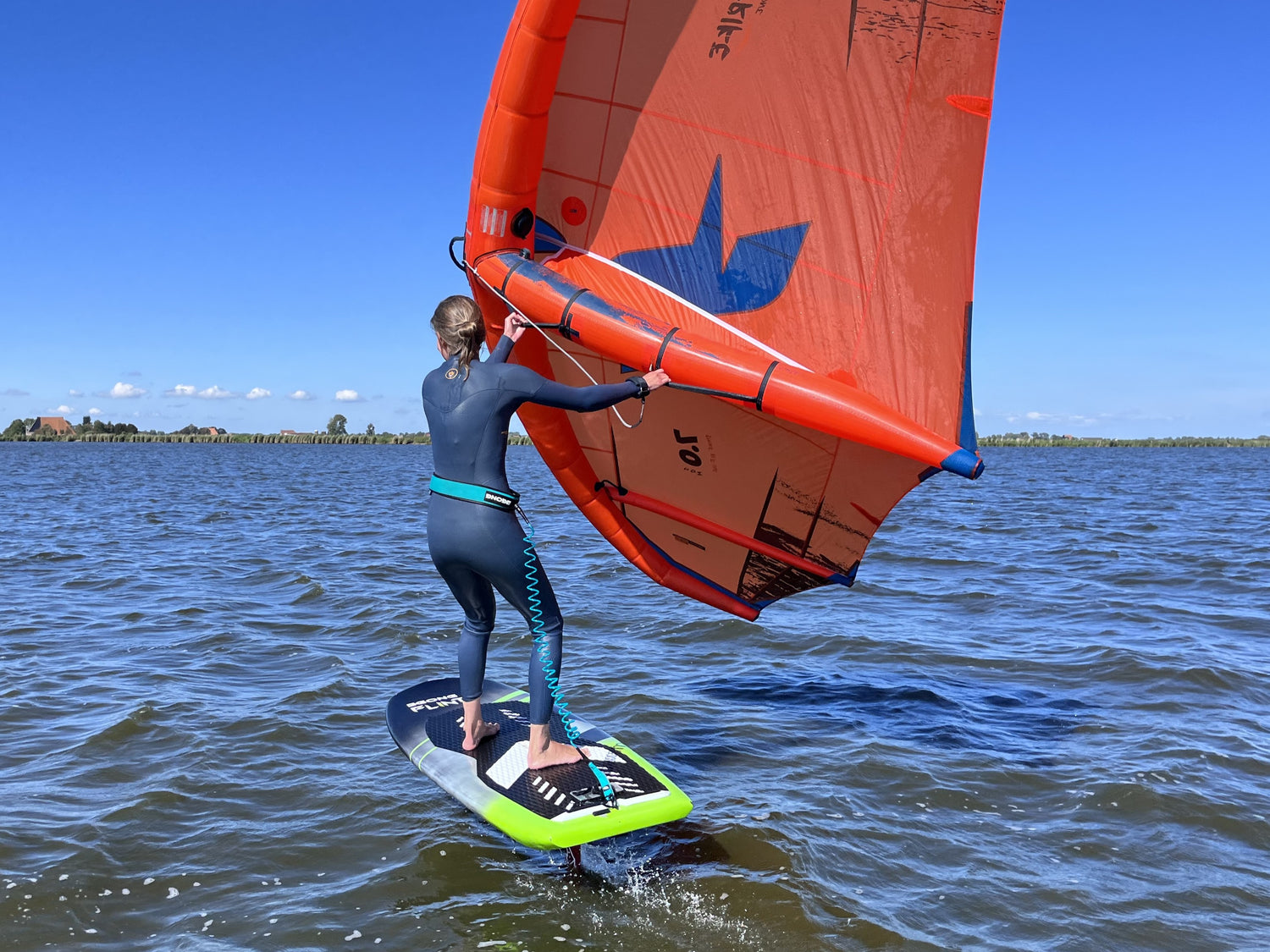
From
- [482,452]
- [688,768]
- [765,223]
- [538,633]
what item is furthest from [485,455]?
[688,768]

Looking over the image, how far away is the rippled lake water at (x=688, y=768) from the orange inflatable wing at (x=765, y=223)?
186 centimetres

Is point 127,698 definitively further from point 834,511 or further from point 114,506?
point 114,506

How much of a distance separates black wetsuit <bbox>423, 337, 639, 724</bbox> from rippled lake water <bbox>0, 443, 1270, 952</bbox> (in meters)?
1.44

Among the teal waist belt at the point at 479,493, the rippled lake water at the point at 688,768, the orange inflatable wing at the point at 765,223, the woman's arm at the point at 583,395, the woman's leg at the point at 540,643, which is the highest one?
the orange inflatable wing at the point at 765,223

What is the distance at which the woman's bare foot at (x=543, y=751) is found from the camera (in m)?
5.12

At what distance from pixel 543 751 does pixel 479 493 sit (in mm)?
1489

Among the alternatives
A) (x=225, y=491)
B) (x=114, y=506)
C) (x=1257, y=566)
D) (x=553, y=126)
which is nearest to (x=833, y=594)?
(x=1257, y=566)

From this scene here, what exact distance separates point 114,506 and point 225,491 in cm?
705

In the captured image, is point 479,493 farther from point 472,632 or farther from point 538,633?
point 472,632

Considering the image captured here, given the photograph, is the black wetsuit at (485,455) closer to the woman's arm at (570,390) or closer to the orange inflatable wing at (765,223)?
the woman's arm at (570,390)

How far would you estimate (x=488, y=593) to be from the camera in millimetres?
5129

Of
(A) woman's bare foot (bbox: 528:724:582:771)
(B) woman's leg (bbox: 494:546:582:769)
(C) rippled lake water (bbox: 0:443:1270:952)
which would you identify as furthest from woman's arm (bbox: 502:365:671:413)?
(C) rippled lake water (bbox: 0:443:1270:952)

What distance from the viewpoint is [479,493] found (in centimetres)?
475

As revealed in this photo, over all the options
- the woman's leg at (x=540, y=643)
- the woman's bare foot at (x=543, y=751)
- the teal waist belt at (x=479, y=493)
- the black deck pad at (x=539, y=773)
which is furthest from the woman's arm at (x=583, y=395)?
the black deck pad at (x=539, y=773)
